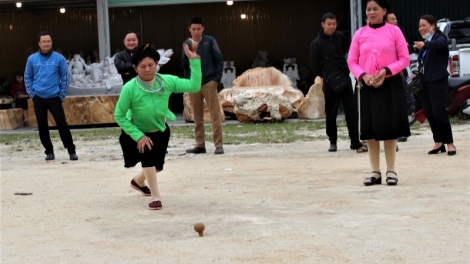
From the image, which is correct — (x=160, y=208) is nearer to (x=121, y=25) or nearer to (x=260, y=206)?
(x=260, y=206)

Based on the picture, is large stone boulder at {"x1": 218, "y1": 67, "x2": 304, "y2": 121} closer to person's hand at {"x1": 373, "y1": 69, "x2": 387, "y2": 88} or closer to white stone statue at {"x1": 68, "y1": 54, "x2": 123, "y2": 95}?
white stone statue at {"x1": 68, "y1": 54, "x2": 123, "y2": 95}

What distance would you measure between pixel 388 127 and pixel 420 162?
1.97 meters

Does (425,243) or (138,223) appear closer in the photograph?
(425,243)

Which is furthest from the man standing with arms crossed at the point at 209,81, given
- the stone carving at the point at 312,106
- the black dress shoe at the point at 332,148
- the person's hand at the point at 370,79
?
the stone carving at the point at 312,106

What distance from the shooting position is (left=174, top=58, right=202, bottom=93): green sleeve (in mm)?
7250

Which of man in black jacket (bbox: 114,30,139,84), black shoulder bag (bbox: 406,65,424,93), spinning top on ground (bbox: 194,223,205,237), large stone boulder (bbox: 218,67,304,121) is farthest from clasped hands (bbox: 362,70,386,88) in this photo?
large stone boulder (bbox: 218,67,304,121)

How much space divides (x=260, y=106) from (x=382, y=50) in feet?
31.3

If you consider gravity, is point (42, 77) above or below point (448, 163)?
above

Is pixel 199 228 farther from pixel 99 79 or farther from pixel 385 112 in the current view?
pixel 99 79

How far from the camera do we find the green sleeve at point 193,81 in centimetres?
725

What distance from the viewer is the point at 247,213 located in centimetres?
681

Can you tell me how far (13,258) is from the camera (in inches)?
219

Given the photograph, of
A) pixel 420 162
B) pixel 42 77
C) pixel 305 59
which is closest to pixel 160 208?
pixel 420 162

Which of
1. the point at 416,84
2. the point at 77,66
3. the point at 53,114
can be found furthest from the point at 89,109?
the point at 416,84
